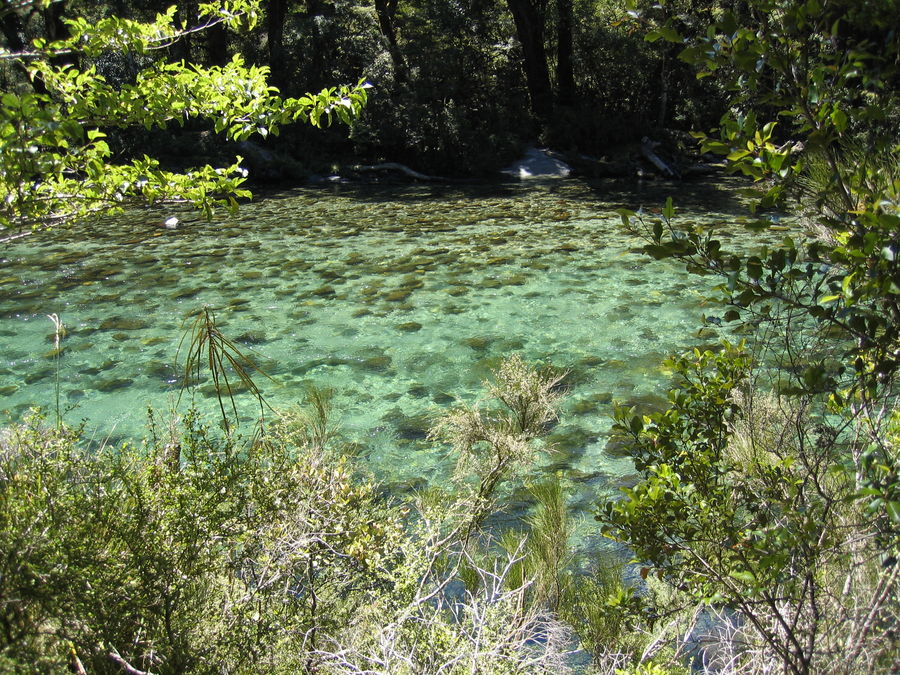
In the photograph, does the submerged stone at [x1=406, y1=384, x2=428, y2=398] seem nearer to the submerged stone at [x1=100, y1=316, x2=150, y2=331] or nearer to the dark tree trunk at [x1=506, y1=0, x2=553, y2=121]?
the submerged stone at [x1=100, y1=316, x2=150, y2=331]

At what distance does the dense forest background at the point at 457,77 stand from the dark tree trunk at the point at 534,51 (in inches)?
1.6

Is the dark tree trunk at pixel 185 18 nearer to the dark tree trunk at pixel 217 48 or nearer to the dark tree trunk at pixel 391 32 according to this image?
the dark tree trunk at pixel 217 48

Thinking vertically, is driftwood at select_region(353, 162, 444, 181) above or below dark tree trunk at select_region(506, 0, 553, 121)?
below

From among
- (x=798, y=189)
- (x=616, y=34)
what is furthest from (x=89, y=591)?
(x=616, y=34)

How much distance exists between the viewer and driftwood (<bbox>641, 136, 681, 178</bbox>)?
1716 centimetres

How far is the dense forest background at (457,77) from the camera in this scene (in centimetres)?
1819

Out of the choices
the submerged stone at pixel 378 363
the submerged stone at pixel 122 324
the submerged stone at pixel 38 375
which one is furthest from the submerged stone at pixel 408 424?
the submerged stone at pixel 122 324

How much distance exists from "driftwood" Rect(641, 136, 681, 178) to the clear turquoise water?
481 cm

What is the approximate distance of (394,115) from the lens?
1817 centimetres

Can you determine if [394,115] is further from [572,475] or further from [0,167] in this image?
[0,167]

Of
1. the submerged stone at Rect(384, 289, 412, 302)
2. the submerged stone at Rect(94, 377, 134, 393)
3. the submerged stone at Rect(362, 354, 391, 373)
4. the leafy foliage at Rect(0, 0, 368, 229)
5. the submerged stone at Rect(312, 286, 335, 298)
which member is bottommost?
the submerged stone at Rect(362, 354, 391, 373)

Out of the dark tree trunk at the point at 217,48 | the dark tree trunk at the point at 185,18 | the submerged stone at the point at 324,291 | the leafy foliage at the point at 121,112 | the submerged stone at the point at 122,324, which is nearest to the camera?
the leafy foliage at the point at 121,112

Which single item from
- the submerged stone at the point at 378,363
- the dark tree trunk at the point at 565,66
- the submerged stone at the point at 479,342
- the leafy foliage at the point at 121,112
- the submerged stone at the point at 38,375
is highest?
the dark tree trunk at the point at 565,66

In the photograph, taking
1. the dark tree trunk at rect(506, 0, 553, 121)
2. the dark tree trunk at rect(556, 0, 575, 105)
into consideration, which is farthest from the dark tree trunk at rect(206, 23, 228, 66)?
the dark tree trunk at rect(556, 0, 575, 105)
